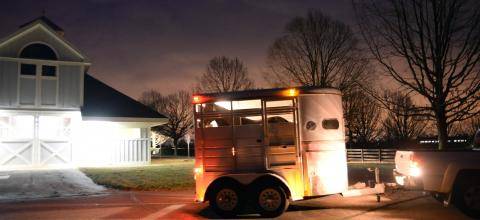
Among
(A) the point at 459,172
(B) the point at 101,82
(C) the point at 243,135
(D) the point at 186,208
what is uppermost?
(B) the point at 101,82

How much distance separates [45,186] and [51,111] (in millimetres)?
8444

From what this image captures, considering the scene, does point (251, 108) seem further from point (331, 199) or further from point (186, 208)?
point (331, 199)

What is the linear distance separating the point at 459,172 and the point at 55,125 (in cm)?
2034

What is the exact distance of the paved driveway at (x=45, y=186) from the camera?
14.2 m

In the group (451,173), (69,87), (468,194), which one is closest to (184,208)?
(451,173)

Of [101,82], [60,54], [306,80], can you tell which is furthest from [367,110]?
[60,54]

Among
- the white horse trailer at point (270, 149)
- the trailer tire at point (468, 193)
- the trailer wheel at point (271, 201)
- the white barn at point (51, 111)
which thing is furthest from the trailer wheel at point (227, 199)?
the white barn at point (51, 111)

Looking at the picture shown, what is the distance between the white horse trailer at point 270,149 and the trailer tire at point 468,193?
2.28 metres

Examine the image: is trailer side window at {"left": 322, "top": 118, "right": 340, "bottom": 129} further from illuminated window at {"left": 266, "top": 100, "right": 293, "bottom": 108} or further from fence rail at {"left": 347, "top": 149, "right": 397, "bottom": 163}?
fence rail at {"left": 347, "top": 149, "right": 397, "bottom": 163}

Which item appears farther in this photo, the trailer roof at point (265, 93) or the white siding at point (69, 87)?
the white siding at point (69, 87)

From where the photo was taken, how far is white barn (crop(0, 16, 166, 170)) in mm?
23000

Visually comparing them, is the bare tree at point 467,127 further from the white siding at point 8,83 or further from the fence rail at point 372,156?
the white siding at point 8,83

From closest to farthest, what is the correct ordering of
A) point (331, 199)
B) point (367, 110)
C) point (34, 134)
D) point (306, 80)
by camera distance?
1. point (331, 199)
2. point (34, 134)
3. point (306, 80)
4. point (367, 110)

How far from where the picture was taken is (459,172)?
9477mm
